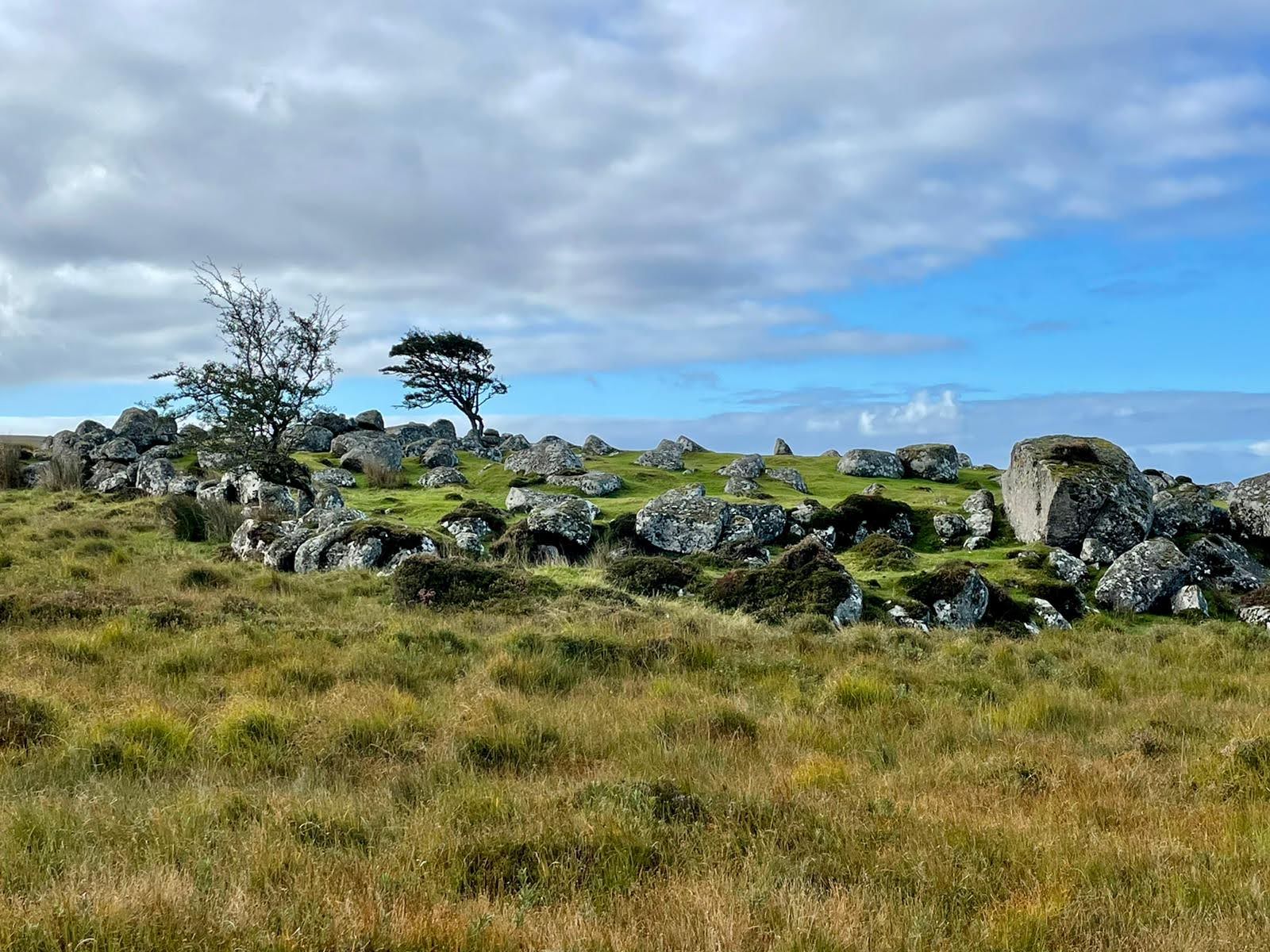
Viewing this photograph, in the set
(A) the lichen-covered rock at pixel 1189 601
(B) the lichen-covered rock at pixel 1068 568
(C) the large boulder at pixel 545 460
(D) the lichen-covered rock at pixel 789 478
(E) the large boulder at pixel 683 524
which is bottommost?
(A) the lichen-covered rock at pixel 1189 601

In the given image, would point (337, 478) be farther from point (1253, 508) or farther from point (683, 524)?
point (1253, 508)

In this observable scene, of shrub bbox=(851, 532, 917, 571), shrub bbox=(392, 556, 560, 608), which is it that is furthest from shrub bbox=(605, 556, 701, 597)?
shrub bbox=(851, 532, 917, 571)

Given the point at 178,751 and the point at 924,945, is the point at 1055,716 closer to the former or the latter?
the point at 924,945

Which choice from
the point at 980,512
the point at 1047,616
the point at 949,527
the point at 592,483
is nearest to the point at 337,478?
the point at 592,483

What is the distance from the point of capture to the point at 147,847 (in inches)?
220

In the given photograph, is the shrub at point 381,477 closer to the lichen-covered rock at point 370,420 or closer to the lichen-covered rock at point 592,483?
the lichen-covered rock at point 592,483

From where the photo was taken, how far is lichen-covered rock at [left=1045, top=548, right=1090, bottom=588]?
20.5 m

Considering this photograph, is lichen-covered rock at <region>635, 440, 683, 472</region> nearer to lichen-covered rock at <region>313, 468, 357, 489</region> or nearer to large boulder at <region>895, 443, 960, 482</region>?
large boulder at <region>895, 443, 960, 482</region>

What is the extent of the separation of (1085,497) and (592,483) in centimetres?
1823

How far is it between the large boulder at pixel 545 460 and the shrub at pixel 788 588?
18848 mm

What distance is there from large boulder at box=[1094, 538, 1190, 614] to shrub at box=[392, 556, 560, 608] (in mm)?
12293

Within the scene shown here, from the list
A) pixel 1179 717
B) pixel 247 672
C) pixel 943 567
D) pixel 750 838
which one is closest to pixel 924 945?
pixel 750 838

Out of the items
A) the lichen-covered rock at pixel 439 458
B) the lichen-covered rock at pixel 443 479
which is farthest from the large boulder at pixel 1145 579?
the lichen-covered rock at pixel 439 458

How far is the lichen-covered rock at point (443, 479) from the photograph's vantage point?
38.6 meters
